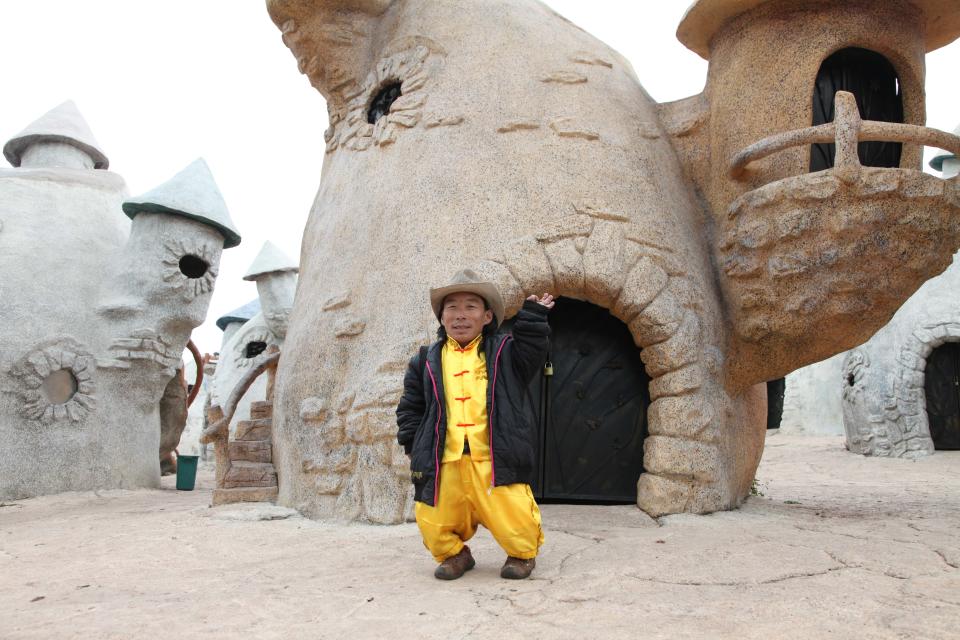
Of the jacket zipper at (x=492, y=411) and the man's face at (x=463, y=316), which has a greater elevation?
the man's face at (x=463, y=316)

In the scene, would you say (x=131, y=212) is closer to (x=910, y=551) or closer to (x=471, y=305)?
(x=471, y=305)

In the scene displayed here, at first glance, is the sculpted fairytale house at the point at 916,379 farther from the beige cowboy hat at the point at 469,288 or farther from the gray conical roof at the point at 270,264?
the beige cowboy hat at the point at 469,288

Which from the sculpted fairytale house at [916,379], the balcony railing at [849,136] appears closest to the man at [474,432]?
the balcony railing at [849,136]

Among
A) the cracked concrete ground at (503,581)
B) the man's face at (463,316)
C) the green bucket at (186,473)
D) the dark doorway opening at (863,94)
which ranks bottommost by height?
the green bucket at (186,473)

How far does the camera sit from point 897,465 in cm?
965

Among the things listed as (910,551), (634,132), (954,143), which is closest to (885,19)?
(954,143)

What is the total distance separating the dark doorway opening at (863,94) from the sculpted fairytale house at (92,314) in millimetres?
5885

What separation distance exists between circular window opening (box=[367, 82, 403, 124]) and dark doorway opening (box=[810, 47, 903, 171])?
3.03 meters

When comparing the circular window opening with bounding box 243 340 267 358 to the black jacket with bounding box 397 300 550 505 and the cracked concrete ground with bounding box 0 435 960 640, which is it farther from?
the black jacket with bounding box 397 300 550 505

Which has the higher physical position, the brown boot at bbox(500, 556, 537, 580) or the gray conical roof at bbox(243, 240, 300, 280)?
the gray conical roof at bbox(243, 240, 300, 280)

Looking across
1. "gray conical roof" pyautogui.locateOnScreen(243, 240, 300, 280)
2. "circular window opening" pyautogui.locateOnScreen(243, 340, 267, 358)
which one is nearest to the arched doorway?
"gray conical roof" pyautogui.locateOnScreen(243, 240, 300, 280)

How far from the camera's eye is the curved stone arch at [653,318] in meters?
4.73

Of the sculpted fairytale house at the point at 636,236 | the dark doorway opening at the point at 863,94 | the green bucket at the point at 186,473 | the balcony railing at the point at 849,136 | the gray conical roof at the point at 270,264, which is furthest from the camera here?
the gray conical roof at the point at 270,264

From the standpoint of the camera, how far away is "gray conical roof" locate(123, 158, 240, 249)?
7953mm
